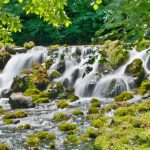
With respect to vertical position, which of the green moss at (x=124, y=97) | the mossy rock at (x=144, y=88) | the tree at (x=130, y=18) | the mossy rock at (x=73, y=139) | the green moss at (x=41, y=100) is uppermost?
the tree at (x=130, y=18)

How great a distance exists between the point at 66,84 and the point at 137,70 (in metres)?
4.49

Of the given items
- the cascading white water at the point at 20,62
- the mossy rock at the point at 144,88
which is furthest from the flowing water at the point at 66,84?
the mossy rock at the point at 144,88

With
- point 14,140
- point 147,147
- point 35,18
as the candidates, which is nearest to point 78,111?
point 14,140

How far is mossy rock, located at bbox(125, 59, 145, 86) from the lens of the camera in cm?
2197

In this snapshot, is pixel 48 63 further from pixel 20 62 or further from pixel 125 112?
pixel 125 112

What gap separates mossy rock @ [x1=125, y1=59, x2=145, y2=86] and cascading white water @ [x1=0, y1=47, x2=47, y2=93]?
24.8 ft

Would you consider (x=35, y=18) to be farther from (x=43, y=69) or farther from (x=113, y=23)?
(x=113, y=23)

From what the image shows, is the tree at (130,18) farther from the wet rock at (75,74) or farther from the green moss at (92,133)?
the wet rock at (75,74)

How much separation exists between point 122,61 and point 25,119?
376 inches

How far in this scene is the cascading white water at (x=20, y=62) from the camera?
27.7 metres

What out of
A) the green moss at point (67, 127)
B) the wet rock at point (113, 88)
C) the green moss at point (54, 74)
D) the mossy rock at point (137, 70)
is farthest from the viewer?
the green moss at point (54, 74)

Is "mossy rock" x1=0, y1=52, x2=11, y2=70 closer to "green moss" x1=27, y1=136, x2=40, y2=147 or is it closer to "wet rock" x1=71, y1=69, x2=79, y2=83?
"wet rock" x1=71, y1=69, x2=79, y2=83

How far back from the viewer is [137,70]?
22.3 meters

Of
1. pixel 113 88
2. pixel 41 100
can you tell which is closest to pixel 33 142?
pixel 41 100
